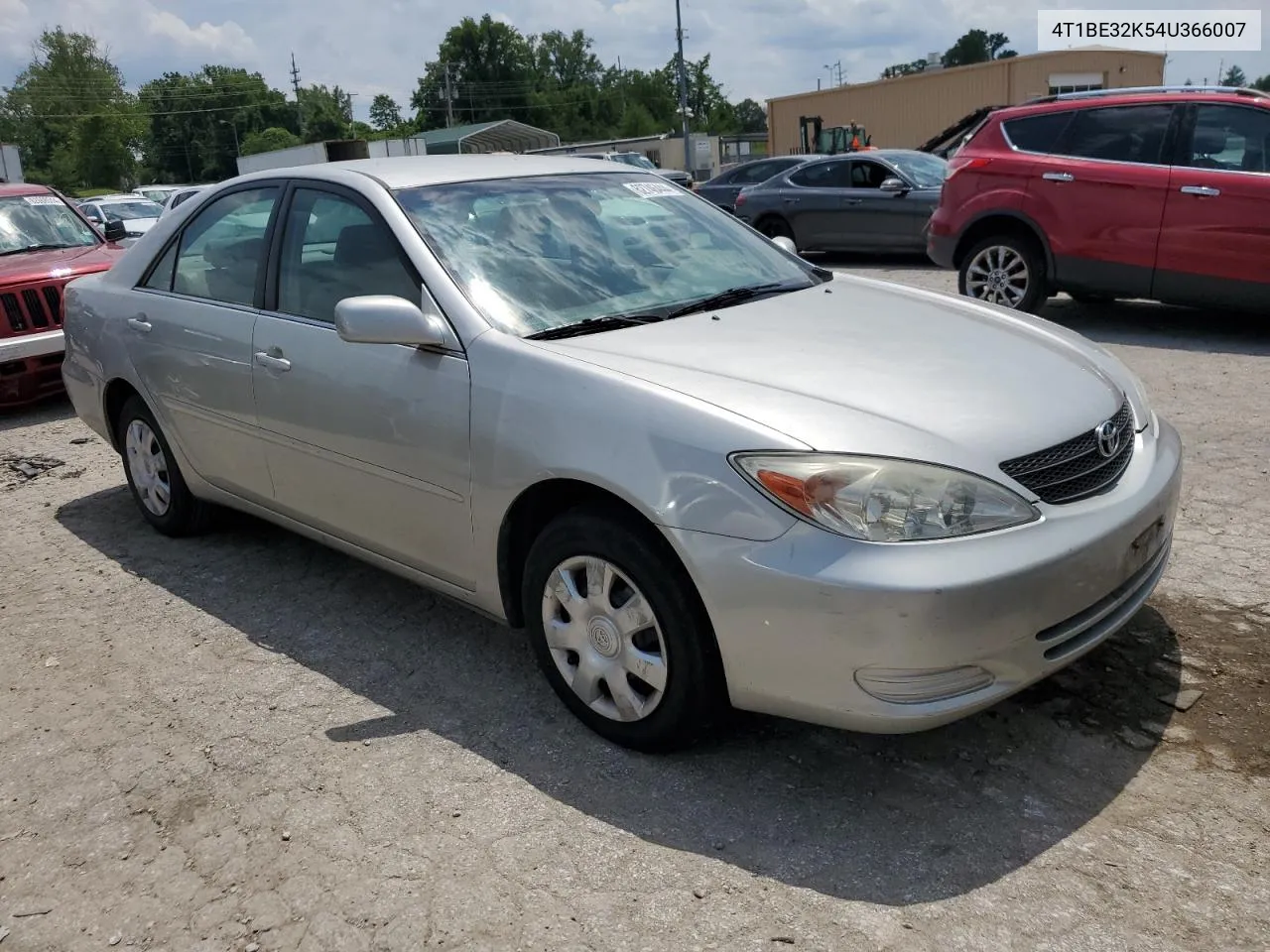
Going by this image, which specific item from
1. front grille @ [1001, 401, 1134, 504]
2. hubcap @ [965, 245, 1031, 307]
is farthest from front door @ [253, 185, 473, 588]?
hubcap @ [965, 245, 1031, 307]

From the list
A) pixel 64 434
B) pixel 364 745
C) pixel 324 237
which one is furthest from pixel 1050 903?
pixel 64 434

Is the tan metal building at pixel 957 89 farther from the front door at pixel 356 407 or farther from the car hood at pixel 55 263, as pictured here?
the front door at pixel 356 407

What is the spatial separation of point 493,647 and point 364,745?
0.71 meters

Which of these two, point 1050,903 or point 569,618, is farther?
point 569,618

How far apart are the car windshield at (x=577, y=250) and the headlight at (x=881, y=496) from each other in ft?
3.49

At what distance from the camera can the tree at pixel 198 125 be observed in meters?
100

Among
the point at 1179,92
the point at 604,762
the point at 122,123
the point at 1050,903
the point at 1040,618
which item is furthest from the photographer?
the point at 122,123

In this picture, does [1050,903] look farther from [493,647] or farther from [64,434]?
[64,434]

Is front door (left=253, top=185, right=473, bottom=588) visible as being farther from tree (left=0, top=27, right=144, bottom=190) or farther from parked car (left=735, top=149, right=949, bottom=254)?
tree (left=0, top=27, right=144, bottom=190)

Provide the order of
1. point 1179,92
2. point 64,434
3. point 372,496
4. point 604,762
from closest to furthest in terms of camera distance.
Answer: point 604,762 < point 372,496 < point 64,434 < point 1179,92

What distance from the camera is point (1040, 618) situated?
2.66 meters

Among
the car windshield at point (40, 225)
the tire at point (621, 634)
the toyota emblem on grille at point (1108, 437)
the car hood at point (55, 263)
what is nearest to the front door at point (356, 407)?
the tire at point (621, 634)

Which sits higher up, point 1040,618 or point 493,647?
point 1040,618

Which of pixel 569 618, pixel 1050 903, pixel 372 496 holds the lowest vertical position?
pixel 1050 903
